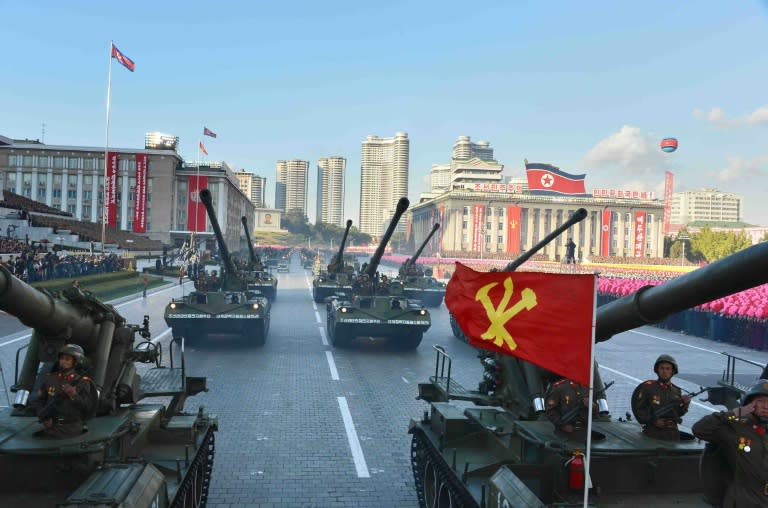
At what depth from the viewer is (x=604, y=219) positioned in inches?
3942

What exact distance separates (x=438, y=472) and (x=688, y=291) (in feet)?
12.9

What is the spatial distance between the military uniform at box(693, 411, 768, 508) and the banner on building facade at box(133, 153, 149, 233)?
71.7 metres

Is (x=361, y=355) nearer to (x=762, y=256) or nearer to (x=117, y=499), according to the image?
(x=117, y=499)

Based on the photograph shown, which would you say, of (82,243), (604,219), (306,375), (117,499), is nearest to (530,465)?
(117,499)

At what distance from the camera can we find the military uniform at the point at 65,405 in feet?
17.9

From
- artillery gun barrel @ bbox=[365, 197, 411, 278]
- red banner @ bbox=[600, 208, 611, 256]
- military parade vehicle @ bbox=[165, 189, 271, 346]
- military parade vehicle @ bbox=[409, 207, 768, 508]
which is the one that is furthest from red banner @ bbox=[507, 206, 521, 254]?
military parade vehicle @ bbox=[409, 207, 768, 508]

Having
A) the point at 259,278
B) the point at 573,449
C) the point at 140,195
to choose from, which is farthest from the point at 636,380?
the point at 140,195

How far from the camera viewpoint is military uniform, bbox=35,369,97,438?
546 centimetres

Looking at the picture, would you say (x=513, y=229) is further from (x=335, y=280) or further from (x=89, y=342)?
(x=89, y=342)

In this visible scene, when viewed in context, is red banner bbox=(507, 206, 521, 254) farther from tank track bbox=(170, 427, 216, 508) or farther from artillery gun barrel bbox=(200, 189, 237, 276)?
tank track bbox=(170, 427, 216, 508)

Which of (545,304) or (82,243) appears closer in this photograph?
(545,304)

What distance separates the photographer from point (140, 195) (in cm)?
7100

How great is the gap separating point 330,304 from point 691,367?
1025 cm

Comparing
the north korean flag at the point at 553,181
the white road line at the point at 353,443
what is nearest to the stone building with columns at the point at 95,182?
the north korean flag at the point at 553,181
